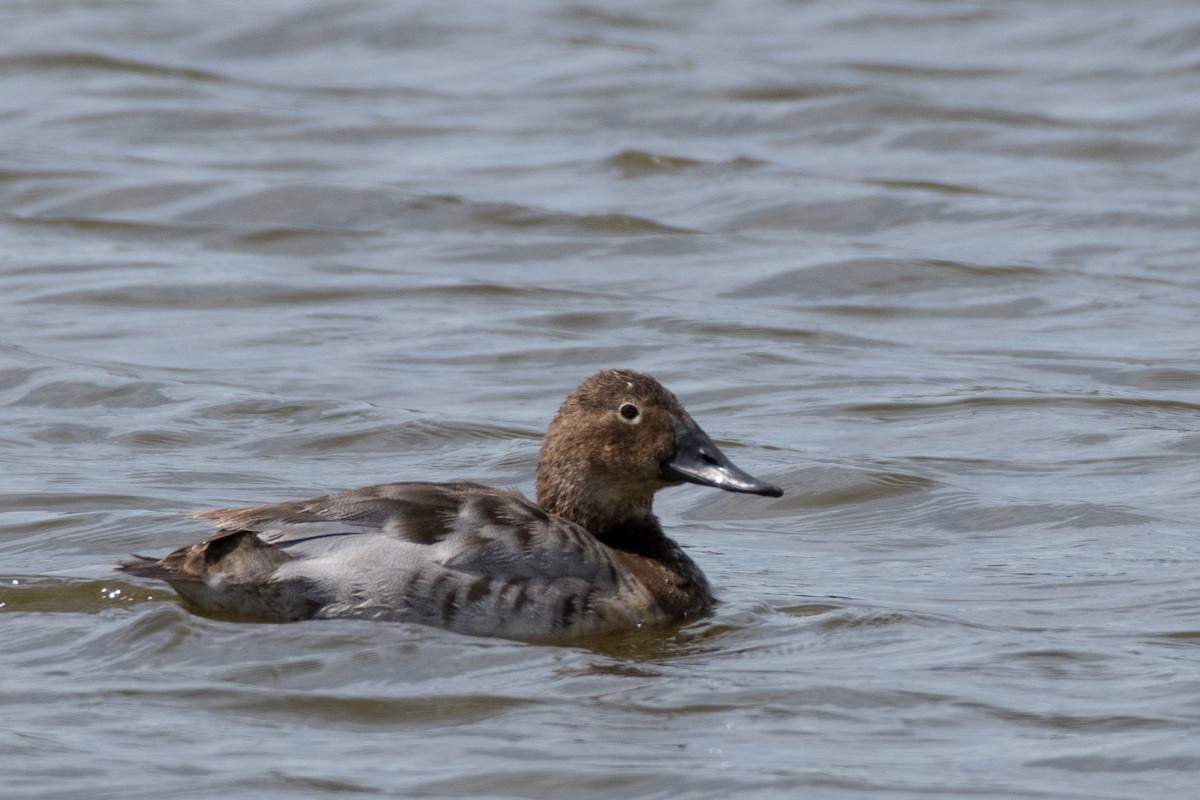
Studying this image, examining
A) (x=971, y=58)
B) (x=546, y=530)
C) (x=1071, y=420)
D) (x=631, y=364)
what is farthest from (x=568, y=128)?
(x=546, y=530)

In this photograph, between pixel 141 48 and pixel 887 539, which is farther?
pixel 141 48

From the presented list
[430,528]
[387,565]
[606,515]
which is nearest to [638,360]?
[606,515]

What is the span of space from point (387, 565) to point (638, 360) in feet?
15.6

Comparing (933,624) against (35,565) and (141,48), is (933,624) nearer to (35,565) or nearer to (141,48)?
(35,565)

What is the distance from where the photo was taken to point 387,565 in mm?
6816

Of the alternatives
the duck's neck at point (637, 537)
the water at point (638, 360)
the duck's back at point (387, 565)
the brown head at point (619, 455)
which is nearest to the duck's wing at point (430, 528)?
the duck's back at point (387, 565)

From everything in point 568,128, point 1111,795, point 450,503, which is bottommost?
point 1111,795

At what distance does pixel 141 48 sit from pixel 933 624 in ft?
44.8

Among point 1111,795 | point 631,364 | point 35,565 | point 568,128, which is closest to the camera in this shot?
point 1111,795

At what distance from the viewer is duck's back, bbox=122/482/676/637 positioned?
22.4 feet

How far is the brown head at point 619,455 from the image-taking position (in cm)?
769

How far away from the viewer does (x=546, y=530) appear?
7.09m

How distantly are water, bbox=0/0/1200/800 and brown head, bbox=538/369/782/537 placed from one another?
52cm

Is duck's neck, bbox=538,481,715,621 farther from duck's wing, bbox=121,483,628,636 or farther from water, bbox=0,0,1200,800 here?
duck's wing, bbox=121,483,628,636
